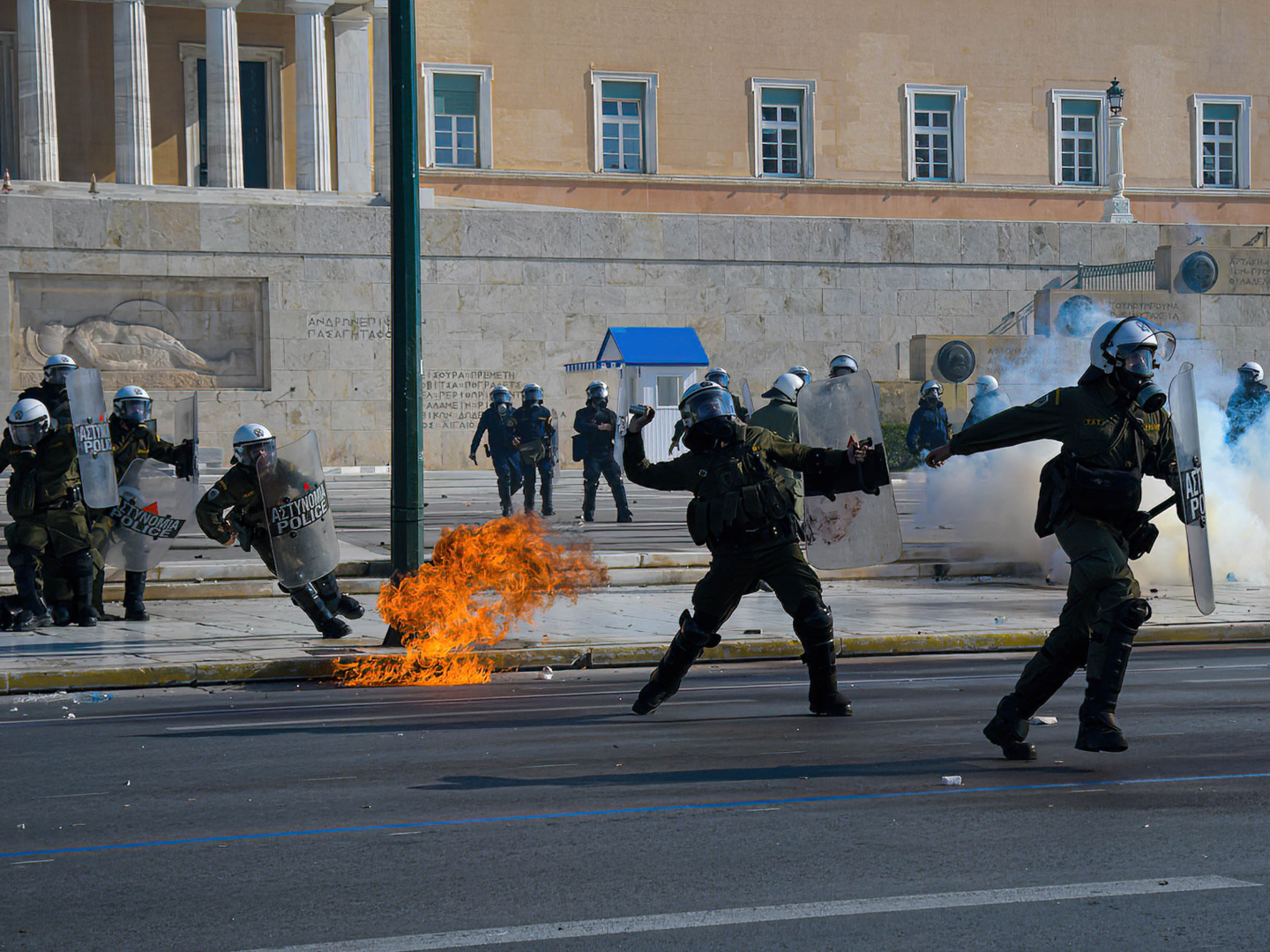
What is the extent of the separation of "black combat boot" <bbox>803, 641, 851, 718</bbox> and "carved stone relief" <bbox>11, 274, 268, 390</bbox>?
893 inches

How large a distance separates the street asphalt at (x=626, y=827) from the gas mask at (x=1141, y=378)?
157cm

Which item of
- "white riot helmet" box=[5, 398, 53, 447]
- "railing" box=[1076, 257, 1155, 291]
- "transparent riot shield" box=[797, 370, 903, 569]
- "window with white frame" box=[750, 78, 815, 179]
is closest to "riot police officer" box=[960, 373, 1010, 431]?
"transparent riot shield" box=[797, 370, 903, 569]

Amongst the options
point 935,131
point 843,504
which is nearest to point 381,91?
point 935,131

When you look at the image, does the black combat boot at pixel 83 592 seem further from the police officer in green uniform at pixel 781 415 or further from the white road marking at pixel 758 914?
the white road marking at pixel 758 914

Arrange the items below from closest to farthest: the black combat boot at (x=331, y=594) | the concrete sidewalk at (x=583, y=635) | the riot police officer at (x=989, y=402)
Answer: the concrete sidewalk at (x=583, y=635)
the black combat boot at (x=331, y=594)
the riot police officer at (x=989, y=402)

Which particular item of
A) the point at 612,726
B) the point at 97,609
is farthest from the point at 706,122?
the point at 612,726

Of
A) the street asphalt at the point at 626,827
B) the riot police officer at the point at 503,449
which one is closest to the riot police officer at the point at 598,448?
the riot police officer at the point at 503,449

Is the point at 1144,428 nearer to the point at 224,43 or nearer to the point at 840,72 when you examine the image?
the point at 224,43

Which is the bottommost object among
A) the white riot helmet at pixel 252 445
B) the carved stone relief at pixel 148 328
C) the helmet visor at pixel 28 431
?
the white riot helmet at pixel 252 445

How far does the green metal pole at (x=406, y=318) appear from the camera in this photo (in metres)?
10.2

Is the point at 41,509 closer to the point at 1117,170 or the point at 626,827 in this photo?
the point at 626,827

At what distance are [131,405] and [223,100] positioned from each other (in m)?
24.1

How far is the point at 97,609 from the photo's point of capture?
11805mm

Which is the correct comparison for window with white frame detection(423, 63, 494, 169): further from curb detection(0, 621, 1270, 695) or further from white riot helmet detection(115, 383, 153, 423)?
curb detection(0, 621, 1270, 695)
